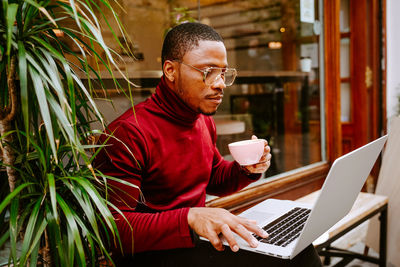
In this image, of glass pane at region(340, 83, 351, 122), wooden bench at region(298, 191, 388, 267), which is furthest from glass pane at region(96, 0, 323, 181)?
glass pane at region(340, 83, 351, 122)

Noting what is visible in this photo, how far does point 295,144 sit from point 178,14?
4.98ft

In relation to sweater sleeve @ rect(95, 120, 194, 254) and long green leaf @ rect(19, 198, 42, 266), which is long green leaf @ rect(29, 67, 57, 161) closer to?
long green leaf @ rect(19, 198, 42, 266)

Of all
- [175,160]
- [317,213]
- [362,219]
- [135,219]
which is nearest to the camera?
[317,213]

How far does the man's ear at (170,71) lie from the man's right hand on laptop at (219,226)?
516 millimetres

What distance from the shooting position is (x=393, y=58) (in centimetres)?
365

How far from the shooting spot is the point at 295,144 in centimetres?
322

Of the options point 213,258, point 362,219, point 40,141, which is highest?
point 40,141

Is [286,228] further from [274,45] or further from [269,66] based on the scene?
[274,45]

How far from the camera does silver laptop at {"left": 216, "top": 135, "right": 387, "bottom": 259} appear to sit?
961 millimetres

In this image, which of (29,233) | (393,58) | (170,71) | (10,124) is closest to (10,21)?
(10,124)

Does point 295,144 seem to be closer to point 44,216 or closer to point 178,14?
point 178,14

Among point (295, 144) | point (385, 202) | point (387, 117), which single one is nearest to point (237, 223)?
point (385, 202)

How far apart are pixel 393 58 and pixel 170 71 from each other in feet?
9.94

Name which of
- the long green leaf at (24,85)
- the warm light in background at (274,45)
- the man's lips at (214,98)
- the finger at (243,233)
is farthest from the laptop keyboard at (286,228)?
the warm light in background at (274,45)
